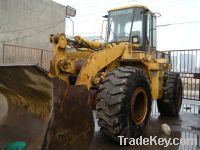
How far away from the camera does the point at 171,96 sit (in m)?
7.41

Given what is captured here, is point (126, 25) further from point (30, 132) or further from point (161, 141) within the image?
point (30, 132)

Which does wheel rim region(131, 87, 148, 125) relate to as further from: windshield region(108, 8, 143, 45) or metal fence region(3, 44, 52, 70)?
metal fence region(3, 44, 52, 70)

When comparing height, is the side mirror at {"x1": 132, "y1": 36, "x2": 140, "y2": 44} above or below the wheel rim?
above

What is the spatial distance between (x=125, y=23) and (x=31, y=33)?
12181mm

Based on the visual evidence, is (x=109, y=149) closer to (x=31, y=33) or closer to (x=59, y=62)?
(x=59, y=62)

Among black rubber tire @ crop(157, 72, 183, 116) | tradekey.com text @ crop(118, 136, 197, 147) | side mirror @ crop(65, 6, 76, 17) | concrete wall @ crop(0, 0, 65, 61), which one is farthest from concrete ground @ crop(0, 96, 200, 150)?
side mirror @ crop(65, 6, 76, 17)

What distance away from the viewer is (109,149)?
4.57 meters

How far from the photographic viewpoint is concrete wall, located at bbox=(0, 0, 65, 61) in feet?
50.7

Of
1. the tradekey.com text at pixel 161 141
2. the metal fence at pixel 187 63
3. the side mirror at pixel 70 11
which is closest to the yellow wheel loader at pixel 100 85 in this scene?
the tradekey.com text at pixel 161 141

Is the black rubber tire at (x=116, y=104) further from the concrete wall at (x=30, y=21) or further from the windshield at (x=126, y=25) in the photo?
the concrete wall at (x=30, y=21)

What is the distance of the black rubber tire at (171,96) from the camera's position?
24.4 feet

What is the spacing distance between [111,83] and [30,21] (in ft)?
46.8

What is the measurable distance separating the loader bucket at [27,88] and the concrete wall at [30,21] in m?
11.7

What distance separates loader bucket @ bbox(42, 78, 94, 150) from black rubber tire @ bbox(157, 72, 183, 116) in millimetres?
4404
